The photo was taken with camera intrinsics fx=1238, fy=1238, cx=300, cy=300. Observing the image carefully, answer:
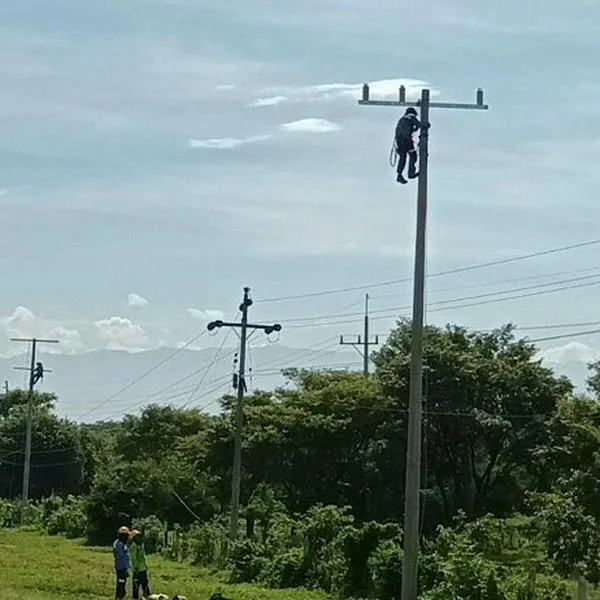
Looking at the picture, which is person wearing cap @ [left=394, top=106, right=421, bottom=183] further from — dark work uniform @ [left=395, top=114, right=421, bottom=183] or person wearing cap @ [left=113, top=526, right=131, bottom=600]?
person wearing cap @ [left=113, top=526, right=131, bottom=600]

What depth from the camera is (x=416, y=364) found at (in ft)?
73.8

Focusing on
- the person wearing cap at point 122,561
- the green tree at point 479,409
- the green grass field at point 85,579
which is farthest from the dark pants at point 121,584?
the green tree at point 479,409

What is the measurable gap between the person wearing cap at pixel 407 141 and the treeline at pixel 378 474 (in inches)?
383

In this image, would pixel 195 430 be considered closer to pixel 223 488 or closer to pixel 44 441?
pixel 44 441

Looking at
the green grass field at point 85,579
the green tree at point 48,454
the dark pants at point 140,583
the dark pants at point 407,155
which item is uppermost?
the dark pants at point 407,155

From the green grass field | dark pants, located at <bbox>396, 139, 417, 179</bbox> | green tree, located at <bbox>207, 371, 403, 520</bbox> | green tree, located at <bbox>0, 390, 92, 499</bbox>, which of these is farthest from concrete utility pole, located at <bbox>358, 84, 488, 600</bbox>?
green tree, located at <bbox>0, 390, 92, 499</bbox>

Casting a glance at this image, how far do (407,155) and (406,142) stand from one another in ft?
0.79

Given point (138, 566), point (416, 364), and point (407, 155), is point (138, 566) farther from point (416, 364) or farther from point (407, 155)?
point (407, 155)

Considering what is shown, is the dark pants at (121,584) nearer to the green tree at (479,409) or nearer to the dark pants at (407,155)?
the dark pants at (407,155)

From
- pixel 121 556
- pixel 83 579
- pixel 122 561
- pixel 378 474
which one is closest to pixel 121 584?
pixel 122 561

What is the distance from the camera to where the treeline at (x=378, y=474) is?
3078 cm

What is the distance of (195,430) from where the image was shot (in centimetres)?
7781

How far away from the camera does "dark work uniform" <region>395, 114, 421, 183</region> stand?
22.1 meters

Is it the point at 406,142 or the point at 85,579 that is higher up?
the point at 406,142
